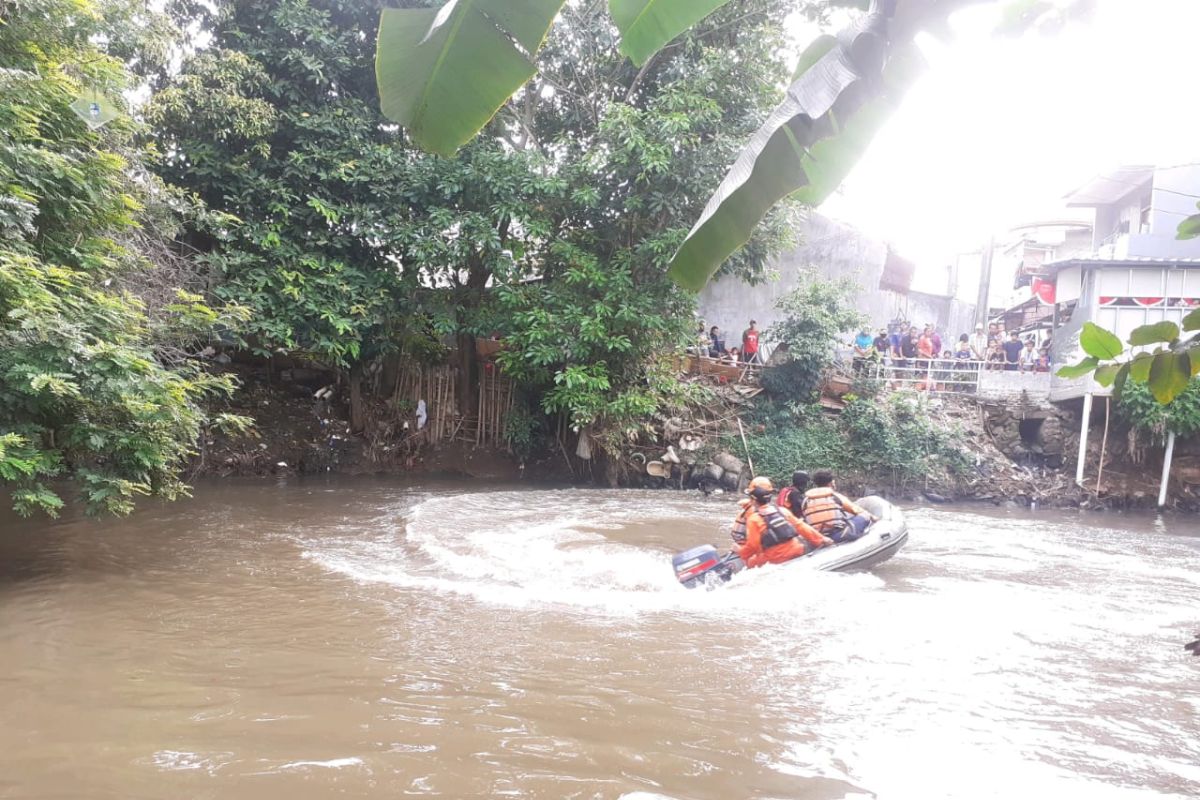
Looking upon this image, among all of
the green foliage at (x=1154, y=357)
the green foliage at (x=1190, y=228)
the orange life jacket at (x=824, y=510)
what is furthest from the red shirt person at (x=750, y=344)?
the green foliage at (x=1154, y=357)

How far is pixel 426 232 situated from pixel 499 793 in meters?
10.6

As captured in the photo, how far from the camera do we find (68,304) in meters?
6.11

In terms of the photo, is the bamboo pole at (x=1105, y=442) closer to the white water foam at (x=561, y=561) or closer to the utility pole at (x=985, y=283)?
the utility pole at (x=985, y=283)

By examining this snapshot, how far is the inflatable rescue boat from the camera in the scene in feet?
25.0

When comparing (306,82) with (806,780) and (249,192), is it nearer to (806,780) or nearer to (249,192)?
(249,192)

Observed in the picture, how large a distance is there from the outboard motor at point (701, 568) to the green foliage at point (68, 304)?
14.9ft

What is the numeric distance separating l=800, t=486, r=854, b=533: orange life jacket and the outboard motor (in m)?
→ 1.27

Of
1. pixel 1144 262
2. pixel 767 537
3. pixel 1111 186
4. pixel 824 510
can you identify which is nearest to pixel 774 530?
pixel 767 537

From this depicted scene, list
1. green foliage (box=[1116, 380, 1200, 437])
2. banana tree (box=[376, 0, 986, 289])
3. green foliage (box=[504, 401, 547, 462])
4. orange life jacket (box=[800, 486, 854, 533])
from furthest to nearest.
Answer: green foliage (box=[504, 401, 547, 462])
green foliage (box=[1116, 380, 1200, 437])
orange life jacket (box=[800, 486, 854, 533])
banana tree (box=[376, 0, 986, 289])

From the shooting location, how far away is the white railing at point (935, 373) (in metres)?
16.5

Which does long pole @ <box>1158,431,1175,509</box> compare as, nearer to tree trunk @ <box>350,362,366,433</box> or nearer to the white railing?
the white railing

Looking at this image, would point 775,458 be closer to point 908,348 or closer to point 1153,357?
point 908,348

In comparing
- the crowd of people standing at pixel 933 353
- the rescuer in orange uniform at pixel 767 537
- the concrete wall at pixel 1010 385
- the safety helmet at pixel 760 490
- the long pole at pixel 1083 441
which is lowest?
the rescuer in orange uniform at pixel 767 537

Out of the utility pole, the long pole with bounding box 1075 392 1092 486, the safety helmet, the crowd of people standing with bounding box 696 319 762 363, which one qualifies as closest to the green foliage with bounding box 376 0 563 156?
the safety helmet
